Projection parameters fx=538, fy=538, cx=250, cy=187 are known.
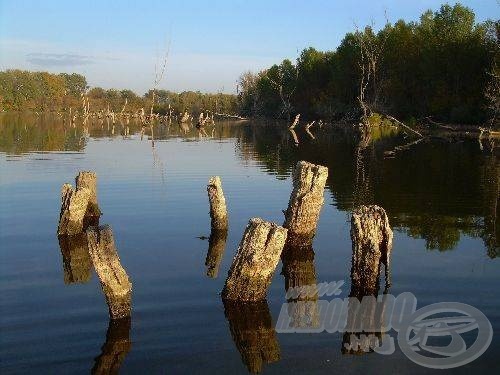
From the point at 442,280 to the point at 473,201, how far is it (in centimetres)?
907

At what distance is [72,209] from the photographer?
12.6m

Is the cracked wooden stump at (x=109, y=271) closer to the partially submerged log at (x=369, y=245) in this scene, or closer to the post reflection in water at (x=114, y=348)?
the post reflection in water at (x=114, y=348)

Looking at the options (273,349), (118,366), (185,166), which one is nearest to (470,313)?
(273,349)

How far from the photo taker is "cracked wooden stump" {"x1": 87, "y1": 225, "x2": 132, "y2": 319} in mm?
7742

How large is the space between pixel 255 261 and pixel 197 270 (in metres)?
2.36

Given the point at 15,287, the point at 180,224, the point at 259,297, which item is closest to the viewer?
the point at 259,297

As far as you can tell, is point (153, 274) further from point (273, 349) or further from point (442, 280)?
point (442, 280)

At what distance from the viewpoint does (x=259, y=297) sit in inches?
340

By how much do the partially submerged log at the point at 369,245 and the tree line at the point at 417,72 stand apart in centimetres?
4874

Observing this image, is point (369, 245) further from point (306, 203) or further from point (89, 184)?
point (89, 184)

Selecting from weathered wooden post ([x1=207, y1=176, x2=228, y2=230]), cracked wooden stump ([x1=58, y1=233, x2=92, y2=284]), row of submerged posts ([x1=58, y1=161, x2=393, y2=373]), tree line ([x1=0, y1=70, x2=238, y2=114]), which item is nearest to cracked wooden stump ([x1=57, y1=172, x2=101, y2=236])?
cracked wooden stump ([x1=58, y1=233, x2=92, y2=284])

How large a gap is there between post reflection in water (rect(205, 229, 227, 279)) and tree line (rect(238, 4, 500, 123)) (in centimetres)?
4655
